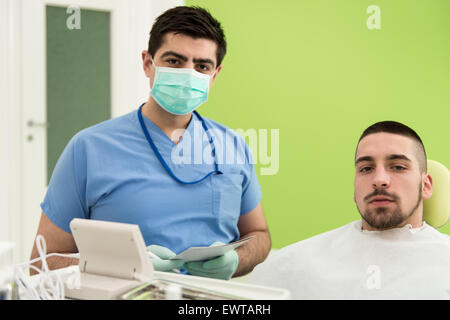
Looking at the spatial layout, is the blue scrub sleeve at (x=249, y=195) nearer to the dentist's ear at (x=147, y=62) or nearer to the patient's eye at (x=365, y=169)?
the patient's eye at (x=365, y=169)

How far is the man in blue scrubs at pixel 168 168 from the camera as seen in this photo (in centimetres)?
135

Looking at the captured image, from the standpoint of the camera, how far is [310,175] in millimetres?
2748

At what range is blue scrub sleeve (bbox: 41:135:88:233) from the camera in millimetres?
1334

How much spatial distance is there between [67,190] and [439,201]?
1.21 meters

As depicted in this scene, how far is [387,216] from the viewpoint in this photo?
141 centimetres

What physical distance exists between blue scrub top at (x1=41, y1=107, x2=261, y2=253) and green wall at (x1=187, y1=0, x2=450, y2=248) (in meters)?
1.25

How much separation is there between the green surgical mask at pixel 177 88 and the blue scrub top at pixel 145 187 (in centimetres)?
8

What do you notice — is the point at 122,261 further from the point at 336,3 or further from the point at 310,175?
the point at 336,3
